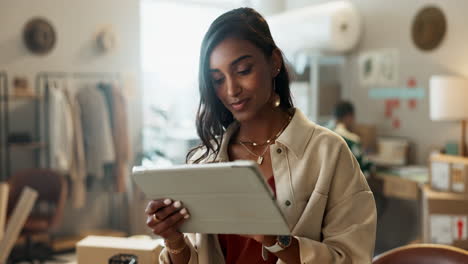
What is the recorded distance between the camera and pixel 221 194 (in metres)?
1.07

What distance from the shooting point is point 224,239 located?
1.41 m

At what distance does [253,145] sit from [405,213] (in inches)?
160

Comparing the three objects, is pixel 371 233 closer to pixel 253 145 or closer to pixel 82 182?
pixel 253 145

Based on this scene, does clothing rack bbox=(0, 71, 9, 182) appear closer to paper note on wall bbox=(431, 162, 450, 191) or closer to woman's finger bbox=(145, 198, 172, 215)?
paper note on wall bbox=(431, 162, 450, 191)

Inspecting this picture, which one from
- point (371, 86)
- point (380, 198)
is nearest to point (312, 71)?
point (371, 86)

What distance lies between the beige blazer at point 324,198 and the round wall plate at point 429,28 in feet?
12.6

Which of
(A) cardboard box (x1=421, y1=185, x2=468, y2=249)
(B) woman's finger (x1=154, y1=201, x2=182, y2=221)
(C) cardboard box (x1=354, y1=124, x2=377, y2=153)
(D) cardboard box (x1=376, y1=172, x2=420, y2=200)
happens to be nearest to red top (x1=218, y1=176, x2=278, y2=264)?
(B) woman's finger (x1=154, y1=201, x2=182, y2=221)

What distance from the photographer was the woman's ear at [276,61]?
4.56ft

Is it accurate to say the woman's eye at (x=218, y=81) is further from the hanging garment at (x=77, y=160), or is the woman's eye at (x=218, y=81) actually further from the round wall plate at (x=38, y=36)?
the round wall plate at (x=38, y=36)

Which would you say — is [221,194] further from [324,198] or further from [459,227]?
[459,227]

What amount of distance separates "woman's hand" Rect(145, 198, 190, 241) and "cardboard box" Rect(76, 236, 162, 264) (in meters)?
0.43

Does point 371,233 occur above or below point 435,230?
above

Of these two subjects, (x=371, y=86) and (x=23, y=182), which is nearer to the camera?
(x=23, y=182)

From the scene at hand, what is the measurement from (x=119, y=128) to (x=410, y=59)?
3005mm
